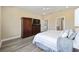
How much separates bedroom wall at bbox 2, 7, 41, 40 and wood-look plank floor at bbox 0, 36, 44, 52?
0.38ft

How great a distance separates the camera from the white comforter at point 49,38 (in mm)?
1872

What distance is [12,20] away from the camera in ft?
6.01

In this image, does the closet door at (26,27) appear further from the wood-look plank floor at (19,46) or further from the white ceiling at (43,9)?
the white ceiling at (43,9)

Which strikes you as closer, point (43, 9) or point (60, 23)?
point (43, 9)

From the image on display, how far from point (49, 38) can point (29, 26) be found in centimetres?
48

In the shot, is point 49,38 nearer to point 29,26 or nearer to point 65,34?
point 65,34

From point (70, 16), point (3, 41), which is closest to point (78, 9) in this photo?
point (70, 16)

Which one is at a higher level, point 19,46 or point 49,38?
point 49,38

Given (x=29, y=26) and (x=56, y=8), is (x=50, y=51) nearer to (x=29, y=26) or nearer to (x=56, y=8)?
(x=29, y=26)

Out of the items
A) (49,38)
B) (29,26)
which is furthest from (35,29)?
(49,38)

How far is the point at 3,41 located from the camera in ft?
5.78

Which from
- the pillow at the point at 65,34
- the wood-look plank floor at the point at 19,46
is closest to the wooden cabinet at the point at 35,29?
the wood-look plank floor at the point at 19,46

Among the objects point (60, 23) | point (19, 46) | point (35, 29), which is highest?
point (60, 23)
